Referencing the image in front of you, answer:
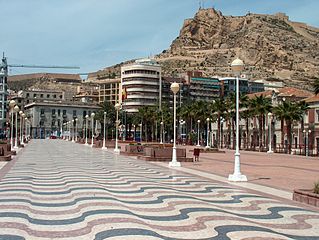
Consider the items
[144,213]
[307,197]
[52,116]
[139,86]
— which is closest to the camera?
[144,213]

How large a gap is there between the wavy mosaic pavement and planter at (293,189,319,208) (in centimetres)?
67

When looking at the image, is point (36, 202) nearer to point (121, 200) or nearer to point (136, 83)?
point (121, 200)

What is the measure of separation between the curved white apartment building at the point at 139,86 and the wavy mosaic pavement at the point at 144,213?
123571mm

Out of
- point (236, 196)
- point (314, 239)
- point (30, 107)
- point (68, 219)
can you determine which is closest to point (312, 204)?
point (236, 196)

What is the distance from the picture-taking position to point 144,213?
32.9ft

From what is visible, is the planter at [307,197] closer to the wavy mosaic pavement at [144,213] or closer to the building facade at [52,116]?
the wavy mosaic pavement at [144,213]

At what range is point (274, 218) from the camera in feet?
32.3

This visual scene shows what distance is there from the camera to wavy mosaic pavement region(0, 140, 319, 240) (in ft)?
26.6

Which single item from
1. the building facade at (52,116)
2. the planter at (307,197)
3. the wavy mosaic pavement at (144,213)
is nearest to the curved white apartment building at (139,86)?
the building facade at (52,116)

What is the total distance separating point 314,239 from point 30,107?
5761 inches

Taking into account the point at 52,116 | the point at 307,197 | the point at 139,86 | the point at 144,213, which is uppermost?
the point at 139,86

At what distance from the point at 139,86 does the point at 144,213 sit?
13001cm

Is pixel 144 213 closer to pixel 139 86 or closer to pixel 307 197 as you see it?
pixel 307 197

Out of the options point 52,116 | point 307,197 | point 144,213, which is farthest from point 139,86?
point 144,213
